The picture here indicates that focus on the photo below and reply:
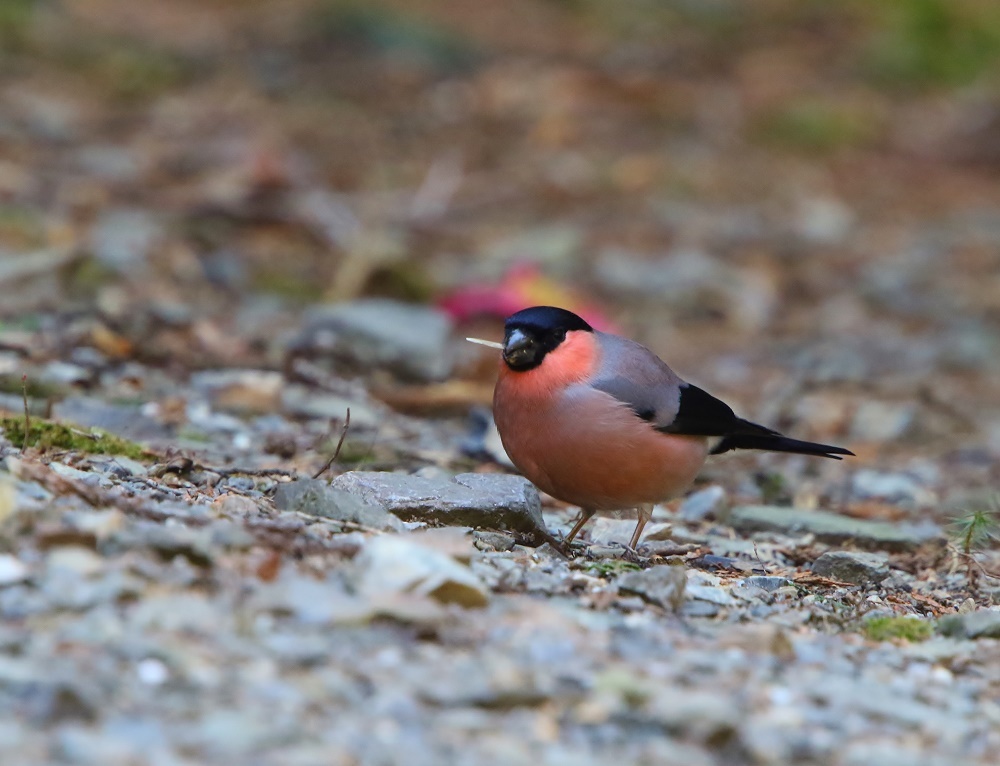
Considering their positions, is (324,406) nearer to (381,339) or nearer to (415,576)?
(381,339)

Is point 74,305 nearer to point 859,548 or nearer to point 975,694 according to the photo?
point 859,548

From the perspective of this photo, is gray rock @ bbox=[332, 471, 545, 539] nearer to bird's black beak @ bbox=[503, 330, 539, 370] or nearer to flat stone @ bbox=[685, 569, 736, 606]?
bird's black beak @ bbox=[503, 330, 539, 370]

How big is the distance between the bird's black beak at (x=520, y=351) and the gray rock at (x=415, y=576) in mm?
1281

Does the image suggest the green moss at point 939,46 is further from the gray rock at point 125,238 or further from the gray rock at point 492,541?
the gray rock at point 492,541

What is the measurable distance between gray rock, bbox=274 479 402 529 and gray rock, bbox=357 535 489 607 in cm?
58

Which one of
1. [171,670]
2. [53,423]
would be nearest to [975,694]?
[171,670]

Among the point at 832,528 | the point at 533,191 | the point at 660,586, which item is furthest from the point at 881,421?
the point at 533,191

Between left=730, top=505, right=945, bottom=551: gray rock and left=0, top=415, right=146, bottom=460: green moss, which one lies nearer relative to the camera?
left=0, top=415, right=146, bottom=460: green moss

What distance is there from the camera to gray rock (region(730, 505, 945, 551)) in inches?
197

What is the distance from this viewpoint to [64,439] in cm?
445

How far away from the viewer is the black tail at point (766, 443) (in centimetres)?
479

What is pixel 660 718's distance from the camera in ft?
8.47

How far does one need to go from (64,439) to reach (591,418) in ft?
5.32

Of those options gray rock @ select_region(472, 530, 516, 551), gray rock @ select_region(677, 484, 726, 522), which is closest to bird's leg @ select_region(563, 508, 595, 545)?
gray rock @ select_region(472, 530, 516, 551)
